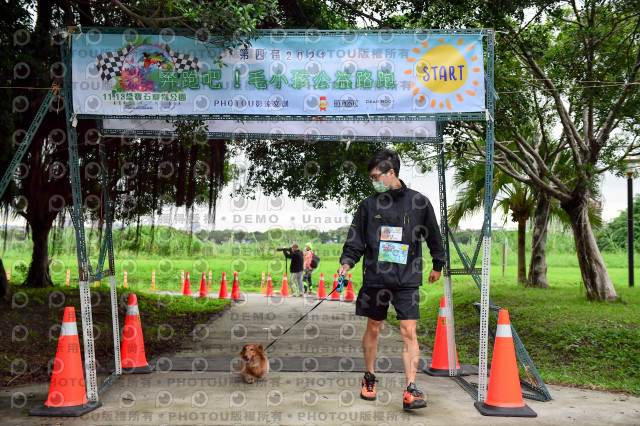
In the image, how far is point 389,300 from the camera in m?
5.20

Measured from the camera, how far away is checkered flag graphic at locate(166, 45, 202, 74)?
5.60 m

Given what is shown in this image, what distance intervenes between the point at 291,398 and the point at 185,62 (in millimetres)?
3257

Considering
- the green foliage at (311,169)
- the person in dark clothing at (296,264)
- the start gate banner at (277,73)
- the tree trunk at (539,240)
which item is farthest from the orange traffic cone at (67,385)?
the tree trunk at (539,240)

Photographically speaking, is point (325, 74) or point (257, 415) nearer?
point (257, 415)

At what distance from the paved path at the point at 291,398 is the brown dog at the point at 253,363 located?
9cm

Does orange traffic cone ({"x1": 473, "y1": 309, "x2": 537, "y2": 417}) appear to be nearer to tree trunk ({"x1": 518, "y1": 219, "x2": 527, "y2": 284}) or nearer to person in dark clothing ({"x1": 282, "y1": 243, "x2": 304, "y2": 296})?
person in dark clothing ({"x1": 282, "y1": 243, "x2": 304, "y2": 296})

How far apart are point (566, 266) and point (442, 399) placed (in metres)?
34.3

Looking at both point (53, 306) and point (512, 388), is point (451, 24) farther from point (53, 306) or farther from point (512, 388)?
point (53, 306)

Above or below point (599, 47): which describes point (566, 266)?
below

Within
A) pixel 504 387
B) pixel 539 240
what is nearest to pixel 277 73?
pixel 504 387

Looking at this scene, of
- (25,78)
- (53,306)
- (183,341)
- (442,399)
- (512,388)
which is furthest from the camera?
(53,306)

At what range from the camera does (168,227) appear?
34.8ft

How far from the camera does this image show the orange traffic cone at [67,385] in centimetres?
495

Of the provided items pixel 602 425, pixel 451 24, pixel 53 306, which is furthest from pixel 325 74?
pixel 53 306
